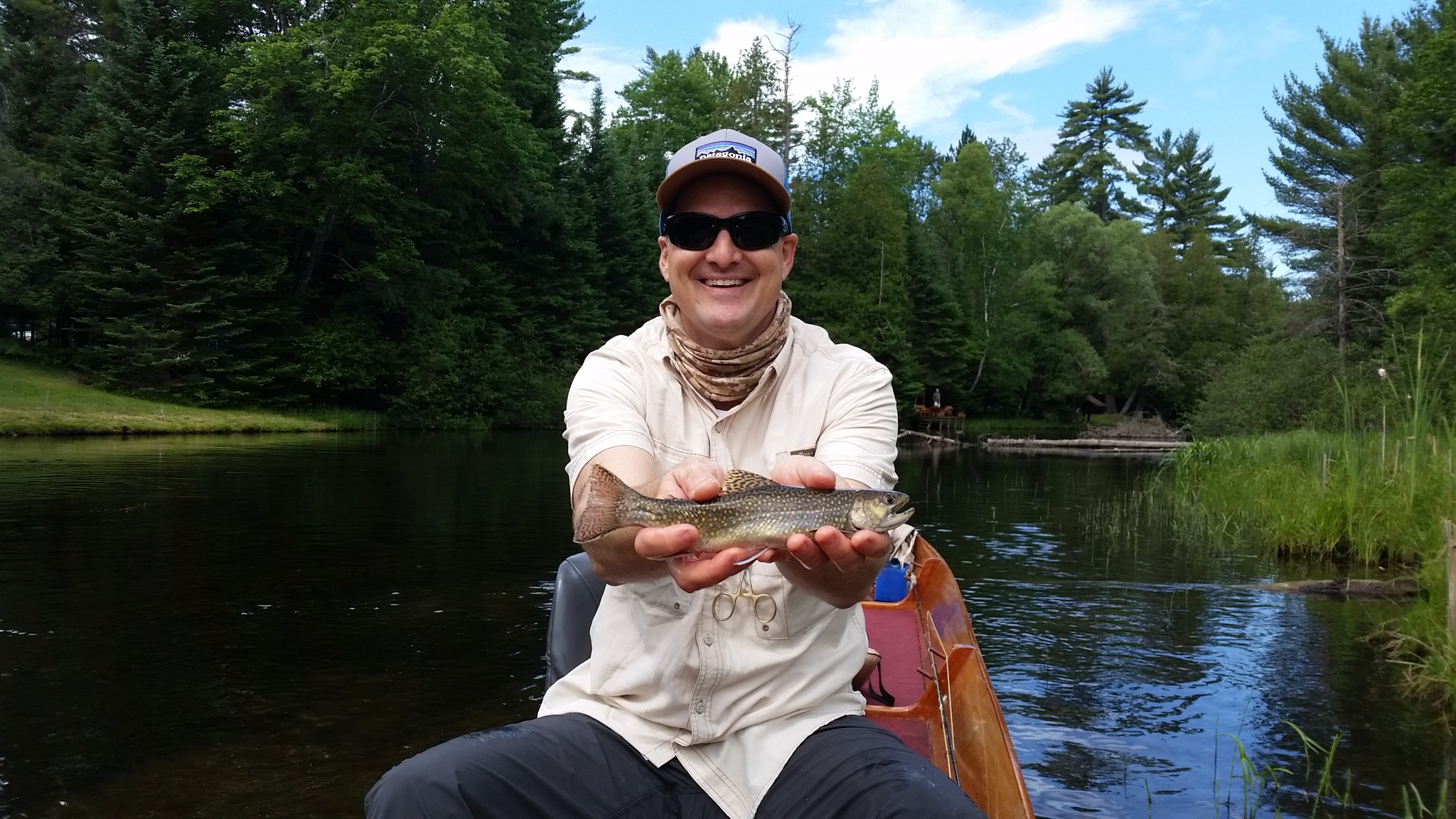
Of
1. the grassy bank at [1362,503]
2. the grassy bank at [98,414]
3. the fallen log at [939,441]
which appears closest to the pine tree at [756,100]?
the fallen log at [939,441]

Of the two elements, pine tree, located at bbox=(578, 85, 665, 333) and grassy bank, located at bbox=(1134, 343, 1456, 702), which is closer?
grassy bank, located at bbox=(1134, 343, 1456, 702)

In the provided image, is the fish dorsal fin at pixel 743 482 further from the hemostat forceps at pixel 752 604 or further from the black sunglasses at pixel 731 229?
the black sunglasses at pixel 731 229

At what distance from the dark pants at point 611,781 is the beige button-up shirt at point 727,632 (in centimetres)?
6

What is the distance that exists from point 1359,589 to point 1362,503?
4.96ft

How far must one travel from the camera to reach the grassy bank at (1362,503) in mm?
7879

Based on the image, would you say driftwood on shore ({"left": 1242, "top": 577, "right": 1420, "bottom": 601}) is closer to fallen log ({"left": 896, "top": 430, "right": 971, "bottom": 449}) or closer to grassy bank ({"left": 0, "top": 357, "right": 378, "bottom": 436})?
grassy bank ({"left": 0, "top": 357, "right": 378, "bottom": 436})

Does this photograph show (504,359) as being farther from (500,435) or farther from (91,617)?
(91,617)

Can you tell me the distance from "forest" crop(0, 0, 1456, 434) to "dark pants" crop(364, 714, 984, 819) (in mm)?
20817

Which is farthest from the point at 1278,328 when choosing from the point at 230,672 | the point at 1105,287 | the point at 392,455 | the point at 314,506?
the point at 230,672

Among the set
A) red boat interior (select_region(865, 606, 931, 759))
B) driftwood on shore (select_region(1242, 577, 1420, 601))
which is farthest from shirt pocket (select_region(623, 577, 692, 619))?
driftwood on shore (select_region(1242, 577, 1420, 601))

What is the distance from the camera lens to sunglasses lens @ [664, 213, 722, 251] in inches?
121

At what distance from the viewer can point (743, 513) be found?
2.54 m

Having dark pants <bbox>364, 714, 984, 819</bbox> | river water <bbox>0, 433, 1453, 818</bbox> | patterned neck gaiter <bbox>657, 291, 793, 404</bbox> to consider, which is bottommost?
river water <bbox>0, 433, 1453, 818</bbox>

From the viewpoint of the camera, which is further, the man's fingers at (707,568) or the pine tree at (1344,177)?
the pine tree at (1344,177)
